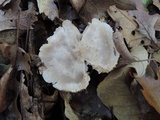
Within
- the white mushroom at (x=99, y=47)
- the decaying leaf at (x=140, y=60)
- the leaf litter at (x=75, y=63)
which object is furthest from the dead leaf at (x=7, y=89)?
the decaying leaf at (x=140, y=60)

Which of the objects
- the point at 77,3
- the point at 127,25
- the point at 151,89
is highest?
the point at 77,3

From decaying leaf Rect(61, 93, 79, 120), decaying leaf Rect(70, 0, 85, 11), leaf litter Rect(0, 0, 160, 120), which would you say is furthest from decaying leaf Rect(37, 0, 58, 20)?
decaying leaf Rect(61, 93, 79, 120)

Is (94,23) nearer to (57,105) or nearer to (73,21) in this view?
(73,21)

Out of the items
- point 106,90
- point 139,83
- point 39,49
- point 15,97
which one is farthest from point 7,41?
point 139,83

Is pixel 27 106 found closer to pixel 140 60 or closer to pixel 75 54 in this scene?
pixel 75 54

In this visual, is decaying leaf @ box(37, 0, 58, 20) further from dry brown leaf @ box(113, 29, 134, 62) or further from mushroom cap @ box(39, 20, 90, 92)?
dry brown leaf @ box(113, 29, 134, 62)

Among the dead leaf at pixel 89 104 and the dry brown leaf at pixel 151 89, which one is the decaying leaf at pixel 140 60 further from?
the dead leaf at pixel 89 104

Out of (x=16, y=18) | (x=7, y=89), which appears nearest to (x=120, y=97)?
(x=7, y=89)
